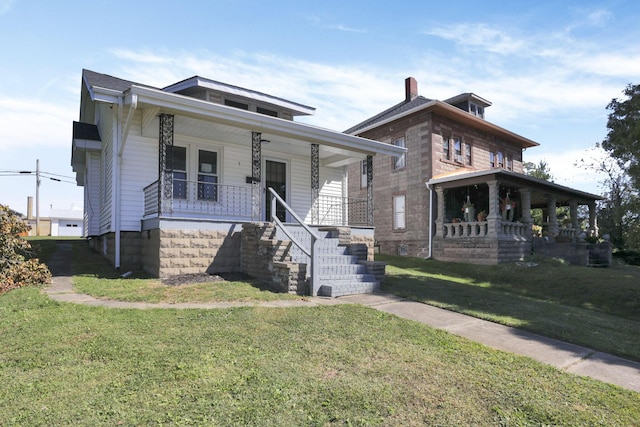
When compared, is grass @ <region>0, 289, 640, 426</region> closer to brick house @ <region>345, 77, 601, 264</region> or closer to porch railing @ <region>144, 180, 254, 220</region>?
porch railing @ <region>144, 180, 254, 220</region>

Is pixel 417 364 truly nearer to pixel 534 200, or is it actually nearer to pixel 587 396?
pixel 587 396

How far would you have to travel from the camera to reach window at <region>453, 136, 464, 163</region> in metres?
18.3

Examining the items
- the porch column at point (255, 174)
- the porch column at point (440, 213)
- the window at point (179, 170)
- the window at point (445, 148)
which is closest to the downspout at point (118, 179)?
the window at point (179, 170)

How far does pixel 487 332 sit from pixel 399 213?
1355 cm

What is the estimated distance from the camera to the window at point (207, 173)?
11188mm

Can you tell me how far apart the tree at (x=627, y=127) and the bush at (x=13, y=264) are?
15.2 meters

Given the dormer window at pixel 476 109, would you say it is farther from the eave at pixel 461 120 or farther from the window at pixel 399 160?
the window at pixel 399 160

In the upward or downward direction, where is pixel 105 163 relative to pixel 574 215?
upward

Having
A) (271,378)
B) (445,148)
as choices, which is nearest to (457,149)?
(445,148)

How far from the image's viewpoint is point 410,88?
20.8 metres

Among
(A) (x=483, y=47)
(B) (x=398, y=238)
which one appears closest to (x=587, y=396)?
(A) (x=483, y=47)

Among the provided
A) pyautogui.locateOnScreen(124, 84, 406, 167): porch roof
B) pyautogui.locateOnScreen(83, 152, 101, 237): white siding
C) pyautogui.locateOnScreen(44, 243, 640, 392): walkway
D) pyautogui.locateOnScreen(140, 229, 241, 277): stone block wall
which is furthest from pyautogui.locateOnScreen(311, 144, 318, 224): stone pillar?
pyautogui.locateOnScreen(83, 152, 101, 237): white siding

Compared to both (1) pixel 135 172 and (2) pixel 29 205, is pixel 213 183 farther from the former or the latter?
(2) pixel 29 205

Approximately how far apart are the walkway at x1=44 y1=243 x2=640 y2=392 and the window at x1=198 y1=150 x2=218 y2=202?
171 inches
